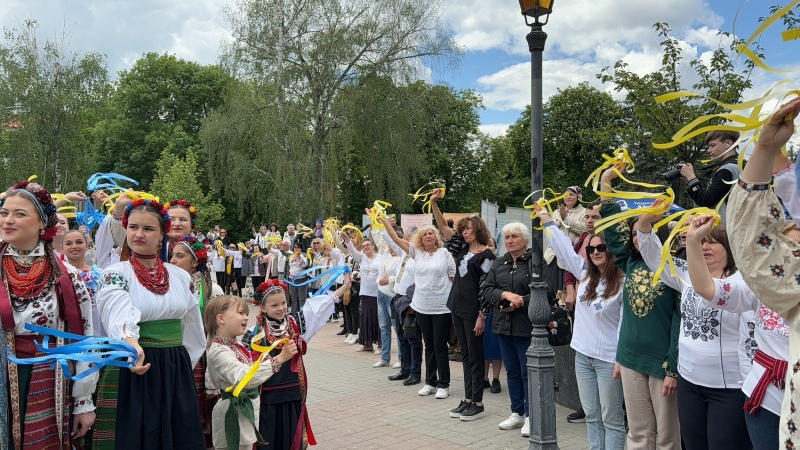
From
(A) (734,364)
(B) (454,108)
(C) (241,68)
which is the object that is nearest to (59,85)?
(C) (241,68)

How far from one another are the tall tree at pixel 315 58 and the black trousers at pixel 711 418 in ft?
78.7

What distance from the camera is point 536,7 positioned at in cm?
555

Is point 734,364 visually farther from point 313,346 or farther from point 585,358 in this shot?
point 313,346

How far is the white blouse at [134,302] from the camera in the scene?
367 centimetres

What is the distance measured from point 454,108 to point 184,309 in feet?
120

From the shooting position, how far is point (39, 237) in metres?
3.70

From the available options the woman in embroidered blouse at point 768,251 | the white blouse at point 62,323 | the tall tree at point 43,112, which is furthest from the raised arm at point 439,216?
the tall tree at point 43,112

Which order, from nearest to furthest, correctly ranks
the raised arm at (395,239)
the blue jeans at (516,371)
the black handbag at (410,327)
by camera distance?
the blue jeans at (516,371), the black handbag at (410,327), the raised arm at (395,239)

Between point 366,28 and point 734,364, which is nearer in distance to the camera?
point 734,364

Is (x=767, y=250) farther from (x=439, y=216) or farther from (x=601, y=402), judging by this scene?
(x=439, y=216)

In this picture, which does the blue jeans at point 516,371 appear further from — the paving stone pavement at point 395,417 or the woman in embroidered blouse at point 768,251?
the woman in embroidered blouse at point 768,251

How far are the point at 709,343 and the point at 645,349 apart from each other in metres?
0.70

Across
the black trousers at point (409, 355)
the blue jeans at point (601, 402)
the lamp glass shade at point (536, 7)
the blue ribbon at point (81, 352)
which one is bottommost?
the black trousers at point (409, 355)

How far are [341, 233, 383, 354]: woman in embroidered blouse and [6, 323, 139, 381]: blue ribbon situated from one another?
6859 millimetres
